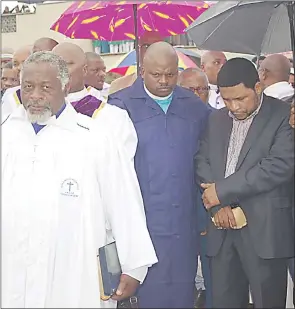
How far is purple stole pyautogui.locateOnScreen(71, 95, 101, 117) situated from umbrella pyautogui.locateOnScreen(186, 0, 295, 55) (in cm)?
103

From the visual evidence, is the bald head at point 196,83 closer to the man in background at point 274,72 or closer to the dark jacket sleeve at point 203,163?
the man in background at point 274,72

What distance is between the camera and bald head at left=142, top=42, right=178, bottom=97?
4223 millimetres

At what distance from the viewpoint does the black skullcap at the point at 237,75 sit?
396 centimetres


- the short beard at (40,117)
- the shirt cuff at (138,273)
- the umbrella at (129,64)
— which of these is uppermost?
the umbrella at (129,64)

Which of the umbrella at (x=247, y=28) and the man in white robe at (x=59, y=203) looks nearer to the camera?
the man in white robe at (x=59, y=203)

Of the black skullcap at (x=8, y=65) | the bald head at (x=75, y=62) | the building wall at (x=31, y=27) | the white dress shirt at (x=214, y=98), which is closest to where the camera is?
the bald head at (x=75, y=62)

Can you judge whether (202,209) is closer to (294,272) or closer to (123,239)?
(294,272)

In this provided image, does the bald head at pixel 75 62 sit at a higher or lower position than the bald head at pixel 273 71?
lower

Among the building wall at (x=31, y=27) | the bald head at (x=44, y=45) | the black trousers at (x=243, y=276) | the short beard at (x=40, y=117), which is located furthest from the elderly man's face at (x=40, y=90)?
the building wall at (x=31, y=27)

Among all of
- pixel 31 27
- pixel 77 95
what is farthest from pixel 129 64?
pixel 31 27

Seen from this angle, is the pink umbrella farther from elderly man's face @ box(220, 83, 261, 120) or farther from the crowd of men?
elderly man's face @ box(220, 83, 261, 120)

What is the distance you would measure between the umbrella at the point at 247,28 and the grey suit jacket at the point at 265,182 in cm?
68

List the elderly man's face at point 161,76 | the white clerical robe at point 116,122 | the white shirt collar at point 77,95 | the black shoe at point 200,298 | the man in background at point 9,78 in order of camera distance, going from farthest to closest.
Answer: the man in background at point 9,78
the black shoe at point 200,298
the elderly man's face at point 161,76
the white shirt collar at point 77,95
the white clerical robe at point 116,122

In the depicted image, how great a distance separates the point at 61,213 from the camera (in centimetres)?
316
